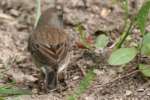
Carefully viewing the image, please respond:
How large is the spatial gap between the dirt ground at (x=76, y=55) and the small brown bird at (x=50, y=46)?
0.87 feet

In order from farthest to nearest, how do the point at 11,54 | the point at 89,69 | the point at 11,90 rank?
the point at 11,54, the point at 89,69, the point at 11,90

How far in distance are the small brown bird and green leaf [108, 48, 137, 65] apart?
0.62m

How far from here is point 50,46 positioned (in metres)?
7.86

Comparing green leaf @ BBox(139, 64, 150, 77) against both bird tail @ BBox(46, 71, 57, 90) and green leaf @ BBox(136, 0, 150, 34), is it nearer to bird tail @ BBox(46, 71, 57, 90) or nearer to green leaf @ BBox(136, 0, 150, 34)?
green leaf @ BBox(136, 0, 150, 34)

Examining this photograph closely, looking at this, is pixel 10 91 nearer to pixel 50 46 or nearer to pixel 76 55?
pixel 50 46

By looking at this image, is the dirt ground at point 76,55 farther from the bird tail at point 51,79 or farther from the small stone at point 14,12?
the bird tail at point 51,79

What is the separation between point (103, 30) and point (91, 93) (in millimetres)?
1703

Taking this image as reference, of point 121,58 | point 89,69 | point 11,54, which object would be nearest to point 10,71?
point 11,54

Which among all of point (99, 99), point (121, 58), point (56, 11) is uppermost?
point (56, 11)

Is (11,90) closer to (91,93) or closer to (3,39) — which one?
(91,93)

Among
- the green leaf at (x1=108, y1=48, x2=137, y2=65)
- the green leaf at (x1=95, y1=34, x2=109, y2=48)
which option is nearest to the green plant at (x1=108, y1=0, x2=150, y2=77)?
the green leaf at (x1=108, y1=48, x2=137, y2=65)

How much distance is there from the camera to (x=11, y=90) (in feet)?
24.2

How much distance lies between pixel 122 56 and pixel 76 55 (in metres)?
1.21

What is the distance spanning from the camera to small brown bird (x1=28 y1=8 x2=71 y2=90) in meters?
7.61
